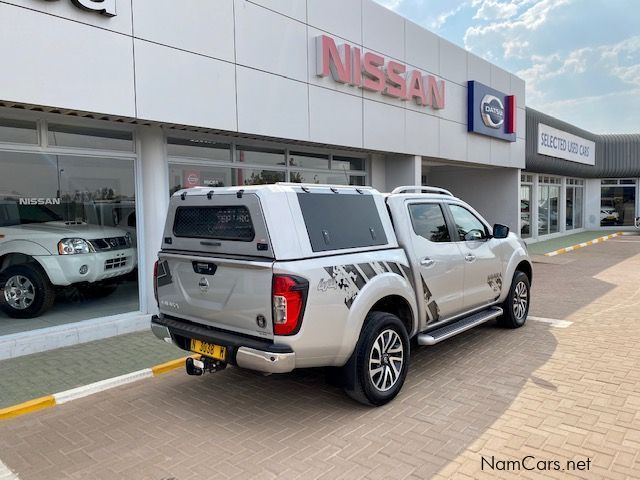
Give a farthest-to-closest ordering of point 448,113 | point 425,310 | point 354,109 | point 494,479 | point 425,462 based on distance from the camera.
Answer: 1. point 448,113
2. point 354,109
3. point 425,310
4. point 425,462
5. point 494,479

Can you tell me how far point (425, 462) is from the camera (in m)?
3.42

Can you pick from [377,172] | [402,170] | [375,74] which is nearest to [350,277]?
[375,74]

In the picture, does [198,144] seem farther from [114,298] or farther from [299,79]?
[114,298]

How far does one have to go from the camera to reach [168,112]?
6.64m

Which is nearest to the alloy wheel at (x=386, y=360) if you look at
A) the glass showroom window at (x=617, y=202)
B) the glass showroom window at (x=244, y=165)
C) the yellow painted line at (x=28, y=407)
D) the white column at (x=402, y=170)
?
the yellow painted line at (x=28, y=407)

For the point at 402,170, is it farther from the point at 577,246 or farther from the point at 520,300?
the point at 577,246

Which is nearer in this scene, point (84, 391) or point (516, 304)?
Answer: point (84, 391)

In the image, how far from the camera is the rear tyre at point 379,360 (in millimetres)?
4105

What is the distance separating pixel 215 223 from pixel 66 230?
3.75 m

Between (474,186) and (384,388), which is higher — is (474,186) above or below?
above

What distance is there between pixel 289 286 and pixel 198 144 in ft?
16.7

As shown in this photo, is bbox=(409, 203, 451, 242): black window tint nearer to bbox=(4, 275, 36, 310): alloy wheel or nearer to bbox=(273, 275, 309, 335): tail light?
bbox=(273, 275, 309, 335): tail light

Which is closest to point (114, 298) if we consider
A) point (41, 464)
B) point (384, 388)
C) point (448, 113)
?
point (41, 464)

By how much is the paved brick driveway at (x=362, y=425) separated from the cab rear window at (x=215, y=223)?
5.12ft
